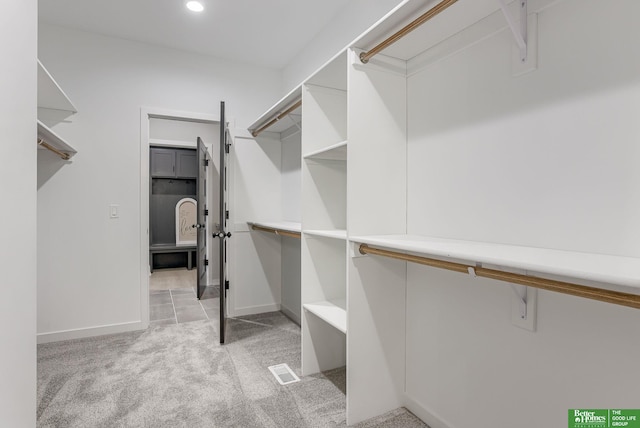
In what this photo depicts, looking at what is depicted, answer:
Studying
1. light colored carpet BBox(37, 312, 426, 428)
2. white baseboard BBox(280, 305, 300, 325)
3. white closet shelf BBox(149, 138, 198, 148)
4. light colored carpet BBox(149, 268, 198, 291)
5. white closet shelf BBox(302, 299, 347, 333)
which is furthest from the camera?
white closet shelf BBox(149, 138, 198, 148)

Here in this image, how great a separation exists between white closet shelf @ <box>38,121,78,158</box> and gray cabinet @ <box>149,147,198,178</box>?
2.80 meters

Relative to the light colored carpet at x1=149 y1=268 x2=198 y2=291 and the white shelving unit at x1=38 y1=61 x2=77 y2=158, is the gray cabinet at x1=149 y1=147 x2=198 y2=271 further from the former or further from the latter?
the white shelving unit at x1=38 y1=61 x2=77 y2=158

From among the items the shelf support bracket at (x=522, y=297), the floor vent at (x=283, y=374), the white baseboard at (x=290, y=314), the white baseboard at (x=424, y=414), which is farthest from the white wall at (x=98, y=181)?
the shelf support bracket at (x=522, y=297)

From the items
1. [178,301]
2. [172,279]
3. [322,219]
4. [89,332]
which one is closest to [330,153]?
[322,219]

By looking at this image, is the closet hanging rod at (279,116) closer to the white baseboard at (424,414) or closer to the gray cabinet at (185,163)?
the white baseboard at (424,414)

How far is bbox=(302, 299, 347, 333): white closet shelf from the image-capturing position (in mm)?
1861

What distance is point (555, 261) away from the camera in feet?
3.00

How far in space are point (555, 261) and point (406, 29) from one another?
1037 millimetres

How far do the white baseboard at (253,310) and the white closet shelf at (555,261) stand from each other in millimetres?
2567

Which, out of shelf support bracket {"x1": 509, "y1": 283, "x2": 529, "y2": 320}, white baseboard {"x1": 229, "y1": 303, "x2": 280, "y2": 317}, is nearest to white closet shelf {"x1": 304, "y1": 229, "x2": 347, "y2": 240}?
shelf support bracket {"x1": 509, "y1": 283, "x2": 529, "y2": 320}

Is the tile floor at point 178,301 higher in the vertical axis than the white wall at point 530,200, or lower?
lower

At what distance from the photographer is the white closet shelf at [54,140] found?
2082mm

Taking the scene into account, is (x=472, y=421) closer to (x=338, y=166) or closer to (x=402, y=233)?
(x=402, y=233)
